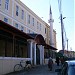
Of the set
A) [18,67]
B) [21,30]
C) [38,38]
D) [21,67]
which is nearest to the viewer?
[18,67]

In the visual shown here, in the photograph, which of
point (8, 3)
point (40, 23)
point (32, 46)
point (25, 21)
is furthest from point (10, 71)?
point (40, 23)

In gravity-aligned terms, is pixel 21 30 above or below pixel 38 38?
above

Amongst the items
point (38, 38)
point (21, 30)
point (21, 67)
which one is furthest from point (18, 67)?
point (21, 30)

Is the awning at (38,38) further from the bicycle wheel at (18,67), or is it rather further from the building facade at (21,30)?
the bicycle wheel at (18,67)

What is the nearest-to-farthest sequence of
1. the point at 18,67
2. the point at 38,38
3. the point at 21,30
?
the point at 18,67
the point at 38,38
the point at 21,30

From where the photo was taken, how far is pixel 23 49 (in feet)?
129

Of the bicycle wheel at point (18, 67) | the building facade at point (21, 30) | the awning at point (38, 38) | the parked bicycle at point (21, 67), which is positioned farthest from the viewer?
the awning at point (38, 38)

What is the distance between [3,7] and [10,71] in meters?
16.2

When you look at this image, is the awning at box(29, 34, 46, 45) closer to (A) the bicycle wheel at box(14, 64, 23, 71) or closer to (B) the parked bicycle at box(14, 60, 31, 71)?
(B) the parked bicycle at box(14, 60, 31, 71)

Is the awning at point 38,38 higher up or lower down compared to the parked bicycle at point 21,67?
higher up

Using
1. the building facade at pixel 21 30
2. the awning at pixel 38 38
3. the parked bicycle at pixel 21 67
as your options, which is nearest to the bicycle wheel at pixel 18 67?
the parked bicycle at pixel 21 67

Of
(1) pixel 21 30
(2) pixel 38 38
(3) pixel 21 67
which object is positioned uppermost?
(1) pixel 21 30

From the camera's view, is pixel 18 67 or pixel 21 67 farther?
pixel 21 67

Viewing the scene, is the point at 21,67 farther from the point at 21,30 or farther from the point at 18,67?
the point at 21,30
